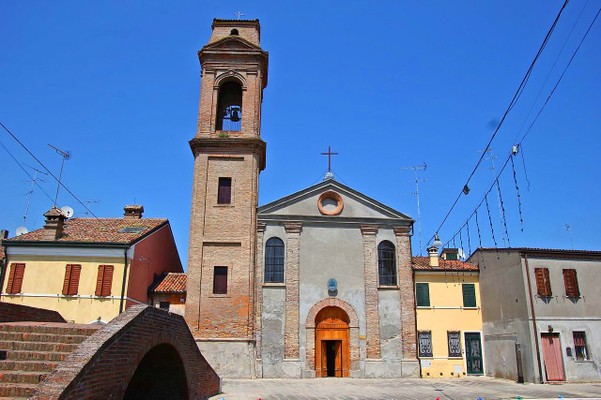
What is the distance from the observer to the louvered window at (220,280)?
23.2 meters

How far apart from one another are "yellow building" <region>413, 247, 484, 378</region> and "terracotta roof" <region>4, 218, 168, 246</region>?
1427cm

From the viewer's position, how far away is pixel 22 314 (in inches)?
428

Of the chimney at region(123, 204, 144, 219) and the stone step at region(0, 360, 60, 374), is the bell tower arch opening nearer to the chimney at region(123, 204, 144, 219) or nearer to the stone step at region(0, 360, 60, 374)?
the chimney at region(123, 204, 144, 219)

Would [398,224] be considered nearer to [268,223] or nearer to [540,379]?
[268,223]

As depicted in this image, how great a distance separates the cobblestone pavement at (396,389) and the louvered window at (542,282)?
3.95 meters

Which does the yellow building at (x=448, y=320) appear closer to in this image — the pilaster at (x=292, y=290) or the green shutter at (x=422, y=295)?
the green shutter at (x=422, y=295)

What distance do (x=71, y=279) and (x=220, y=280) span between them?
6653mm

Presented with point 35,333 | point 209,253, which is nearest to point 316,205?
point 209,253

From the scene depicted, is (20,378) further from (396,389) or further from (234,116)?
(234,116)

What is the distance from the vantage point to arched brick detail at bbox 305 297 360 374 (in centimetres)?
2305

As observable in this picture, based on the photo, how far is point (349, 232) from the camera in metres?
25.1

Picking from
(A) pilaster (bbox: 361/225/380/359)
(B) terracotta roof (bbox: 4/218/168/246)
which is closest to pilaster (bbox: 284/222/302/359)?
(A) pilaster (bbox: 361/225/380/359)

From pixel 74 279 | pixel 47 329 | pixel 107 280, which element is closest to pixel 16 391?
pixel 47 329

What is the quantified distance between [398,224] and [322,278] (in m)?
5.00
